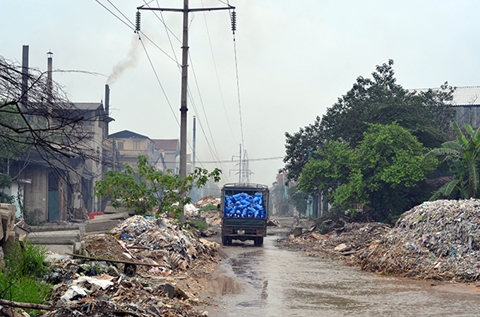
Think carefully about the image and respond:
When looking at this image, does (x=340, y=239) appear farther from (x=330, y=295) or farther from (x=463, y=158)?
(x=330, y=295)

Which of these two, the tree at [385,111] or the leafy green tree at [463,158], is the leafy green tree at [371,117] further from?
the leafy green tree at [463,158]

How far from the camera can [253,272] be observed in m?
18.1

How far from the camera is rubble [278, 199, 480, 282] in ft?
57.1

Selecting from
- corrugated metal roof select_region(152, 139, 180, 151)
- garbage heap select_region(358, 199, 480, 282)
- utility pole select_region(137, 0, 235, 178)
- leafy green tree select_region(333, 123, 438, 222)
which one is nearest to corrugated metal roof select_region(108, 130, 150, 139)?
corrugated metal roof select_region(152, 139, 180, 151)

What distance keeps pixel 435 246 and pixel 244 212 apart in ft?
37.8

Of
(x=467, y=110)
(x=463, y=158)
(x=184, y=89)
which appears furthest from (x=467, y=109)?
(x=184, y=89)

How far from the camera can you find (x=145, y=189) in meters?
23.7

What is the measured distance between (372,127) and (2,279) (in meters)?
27.9

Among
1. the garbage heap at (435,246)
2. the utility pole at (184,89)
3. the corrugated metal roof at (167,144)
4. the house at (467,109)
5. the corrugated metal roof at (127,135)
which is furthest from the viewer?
the corrugated metal roof at (167,144)

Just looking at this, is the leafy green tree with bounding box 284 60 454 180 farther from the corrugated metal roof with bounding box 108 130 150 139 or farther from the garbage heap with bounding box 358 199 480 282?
the corrugated metal roof with bounding box 108 130 150 139

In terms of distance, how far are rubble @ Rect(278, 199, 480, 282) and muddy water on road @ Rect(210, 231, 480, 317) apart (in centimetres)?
86

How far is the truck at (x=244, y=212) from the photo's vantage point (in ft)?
92.3

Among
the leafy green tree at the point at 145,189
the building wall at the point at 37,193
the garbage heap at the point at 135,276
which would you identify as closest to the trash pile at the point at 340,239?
the leafy green tree at the point at 145,189

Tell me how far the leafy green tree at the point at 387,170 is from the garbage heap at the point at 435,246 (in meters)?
10.6
